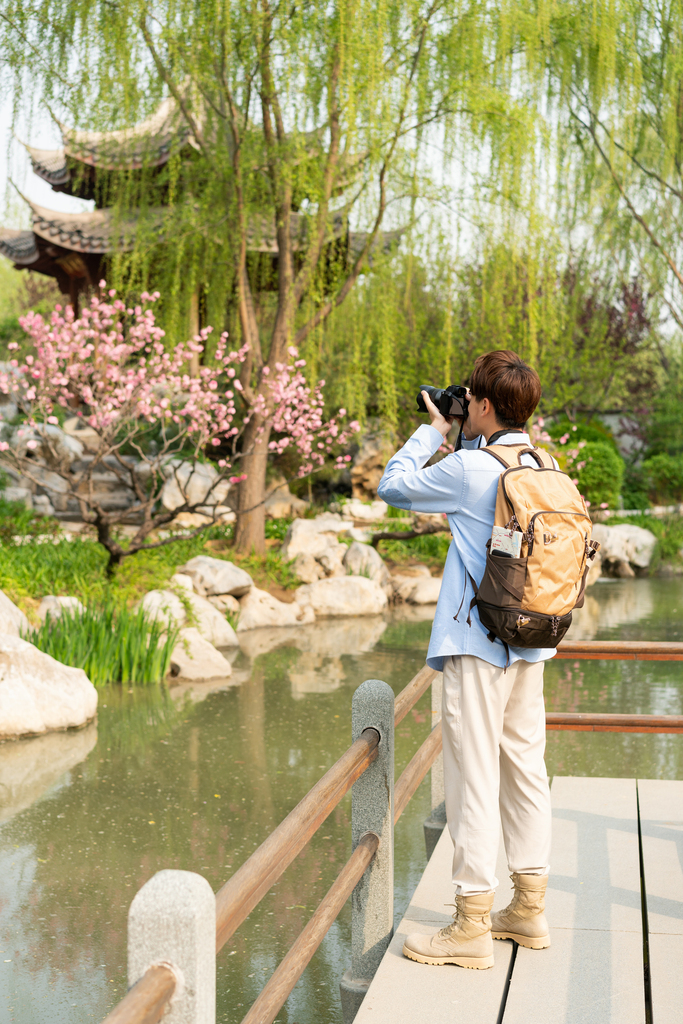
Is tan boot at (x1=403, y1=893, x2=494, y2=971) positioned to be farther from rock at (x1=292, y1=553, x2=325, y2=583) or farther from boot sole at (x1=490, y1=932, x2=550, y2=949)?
rock at (x1=292, y1=553, x2=325, y2=583)

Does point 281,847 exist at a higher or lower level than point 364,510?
higher

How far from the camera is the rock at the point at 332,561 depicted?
10.5 meters

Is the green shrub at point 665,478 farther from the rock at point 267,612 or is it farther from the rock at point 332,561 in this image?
the rock at point 267,612

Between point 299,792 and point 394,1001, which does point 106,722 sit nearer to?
point 299,792

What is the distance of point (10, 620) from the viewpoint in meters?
6.02

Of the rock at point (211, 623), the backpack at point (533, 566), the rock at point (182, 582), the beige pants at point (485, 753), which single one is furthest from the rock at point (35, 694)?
the backpack at point (533, 566)

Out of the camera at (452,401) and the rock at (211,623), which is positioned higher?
the camera at (452,401)

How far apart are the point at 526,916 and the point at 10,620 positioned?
460 cm

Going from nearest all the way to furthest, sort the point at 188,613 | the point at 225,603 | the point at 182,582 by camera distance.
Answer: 1. the point at 188,613
2. the point at 182,582
3. the point at 225,603

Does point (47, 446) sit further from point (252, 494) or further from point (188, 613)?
point (188, 613)

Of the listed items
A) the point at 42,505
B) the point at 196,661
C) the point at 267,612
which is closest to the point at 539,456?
the point at 196,661

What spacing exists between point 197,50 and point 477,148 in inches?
89.3

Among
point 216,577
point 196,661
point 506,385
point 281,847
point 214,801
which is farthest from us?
point 216,577

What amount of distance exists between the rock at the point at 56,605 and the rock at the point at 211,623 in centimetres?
93
